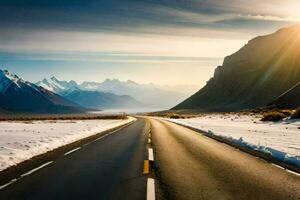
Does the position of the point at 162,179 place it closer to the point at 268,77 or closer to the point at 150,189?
the point at 150,189

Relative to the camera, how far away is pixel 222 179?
10469 mm

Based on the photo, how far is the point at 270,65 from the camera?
18238cm

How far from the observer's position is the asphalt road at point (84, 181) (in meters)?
8.41

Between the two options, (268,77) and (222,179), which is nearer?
(222,179)

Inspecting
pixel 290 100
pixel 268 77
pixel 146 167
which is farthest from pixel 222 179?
pixel 268 77

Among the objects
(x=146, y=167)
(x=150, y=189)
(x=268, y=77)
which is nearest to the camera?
(x=150, y=189)

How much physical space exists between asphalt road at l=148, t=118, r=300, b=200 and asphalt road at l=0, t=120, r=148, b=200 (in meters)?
0.76

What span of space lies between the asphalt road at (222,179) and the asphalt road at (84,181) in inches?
29.9

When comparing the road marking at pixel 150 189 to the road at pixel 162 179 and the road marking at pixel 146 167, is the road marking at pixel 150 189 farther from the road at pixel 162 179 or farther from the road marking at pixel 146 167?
the road marking at pixel 146 167

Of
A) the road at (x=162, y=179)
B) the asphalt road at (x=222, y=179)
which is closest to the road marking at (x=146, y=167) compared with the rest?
the road at (x=162, y=179)

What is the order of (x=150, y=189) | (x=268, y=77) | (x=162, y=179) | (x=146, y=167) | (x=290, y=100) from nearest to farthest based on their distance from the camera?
(x=150, y=189), (x=162, y=179), (x=146, y=167), (x=290, y=100), (x=268, y=77)

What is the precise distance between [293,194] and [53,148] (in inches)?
484

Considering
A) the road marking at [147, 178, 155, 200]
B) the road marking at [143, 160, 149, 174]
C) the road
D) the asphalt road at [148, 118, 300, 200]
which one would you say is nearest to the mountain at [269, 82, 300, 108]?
the asphalt road at [148, 118, 300, 200]

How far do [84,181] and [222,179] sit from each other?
12.1ft
